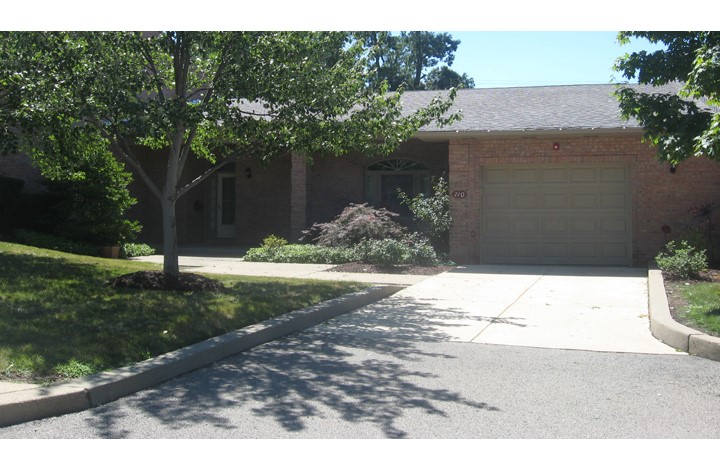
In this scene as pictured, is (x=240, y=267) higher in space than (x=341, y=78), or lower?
lower

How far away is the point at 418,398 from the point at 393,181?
1328 centimetres

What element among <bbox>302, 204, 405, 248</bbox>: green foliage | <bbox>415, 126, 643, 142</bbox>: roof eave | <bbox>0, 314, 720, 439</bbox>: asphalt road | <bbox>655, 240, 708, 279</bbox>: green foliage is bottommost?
<bbox>0, 314, 720, 439</bbox>: asphalt road

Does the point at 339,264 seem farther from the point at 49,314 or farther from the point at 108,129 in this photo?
the point at 49,314

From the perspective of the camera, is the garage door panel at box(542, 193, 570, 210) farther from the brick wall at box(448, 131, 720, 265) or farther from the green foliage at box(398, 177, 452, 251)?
the green foliage at box(398, 177, 452, 251)

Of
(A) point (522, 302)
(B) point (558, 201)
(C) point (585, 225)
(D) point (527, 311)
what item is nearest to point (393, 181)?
(B) point (558, 201)

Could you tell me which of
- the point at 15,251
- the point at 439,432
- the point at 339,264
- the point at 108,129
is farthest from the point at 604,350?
the point at 15,251

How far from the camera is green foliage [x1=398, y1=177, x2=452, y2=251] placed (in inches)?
626

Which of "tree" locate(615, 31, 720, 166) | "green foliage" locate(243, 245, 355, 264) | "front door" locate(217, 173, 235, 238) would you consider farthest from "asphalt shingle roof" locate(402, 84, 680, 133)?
"front door" locate(217, 173, 235, 238)

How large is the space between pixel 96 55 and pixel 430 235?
9.15 meters

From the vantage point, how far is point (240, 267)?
47.7 ft

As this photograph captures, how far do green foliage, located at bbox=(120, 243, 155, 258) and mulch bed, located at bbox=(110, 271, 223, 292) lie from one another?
623 centimetres

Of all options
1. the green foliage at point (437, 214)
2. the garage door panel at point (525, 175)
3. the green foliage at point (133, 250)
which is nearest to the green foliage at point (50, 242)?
the green foliage at point (133, 250)

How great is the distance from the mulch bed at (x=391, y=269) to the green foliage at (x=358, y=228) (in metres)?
1.08

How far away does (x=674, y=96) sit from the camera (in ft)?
30.8
